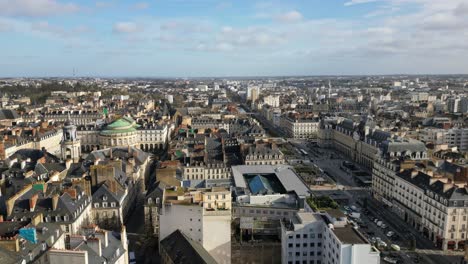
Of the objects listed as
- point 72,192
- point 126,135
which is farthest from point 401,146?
point 126,135

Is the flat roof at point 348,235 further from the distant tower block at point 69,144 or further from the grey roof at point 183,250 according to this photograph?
the distant tower block at point 69,144

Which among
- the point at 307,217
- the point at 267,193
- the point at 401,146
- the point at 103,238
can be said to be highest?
the point at 401,146

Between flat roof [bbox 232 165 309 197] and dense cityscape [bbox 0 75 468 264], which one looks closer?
dense cityscape [bbox 0 75 468 264]

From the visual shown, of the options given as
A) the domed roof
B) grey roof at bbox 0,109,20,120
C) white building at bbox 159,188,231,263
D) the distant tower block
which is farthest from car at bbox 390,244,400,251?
grey roof at bbox 0,109,20,120

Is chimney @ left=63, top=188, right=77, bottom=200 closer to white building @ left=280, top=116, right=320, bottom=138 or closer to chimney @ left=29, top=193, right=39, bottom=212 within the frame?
chimney @ left=29, top=193, right=39, bottom=212

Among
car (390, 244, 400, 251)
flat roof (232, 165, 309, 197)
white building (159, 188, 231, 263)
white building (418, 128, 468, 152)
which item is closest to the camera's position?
white building (159, 188, 231, 263)

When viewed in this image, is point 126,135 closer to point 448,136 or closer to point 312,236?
point 312,236

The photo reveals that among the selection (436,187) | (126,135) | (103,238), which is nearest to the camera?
(103,238)

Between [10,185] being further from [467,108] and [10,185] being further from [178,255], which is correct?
[467,108]

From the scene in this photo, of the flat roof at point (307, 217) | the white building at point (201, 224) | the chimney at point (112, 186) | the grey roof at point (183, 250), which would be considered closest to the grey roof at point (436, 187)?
the flat roof at point (307, 217)
